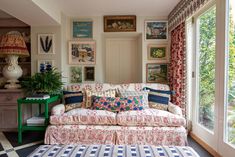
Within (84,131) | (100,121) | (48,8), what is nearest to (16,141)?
(84,131)

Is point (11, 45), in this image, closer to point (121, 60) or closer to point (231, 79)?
point (121, 60)

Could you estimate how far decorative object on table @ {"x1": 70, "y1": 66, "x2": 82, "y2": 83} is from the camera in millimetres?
3801

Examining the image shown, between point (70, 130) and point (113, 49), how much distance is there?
221 cm

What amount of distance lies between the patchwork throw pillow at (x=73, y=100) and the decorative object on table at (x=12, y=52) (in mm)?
1025

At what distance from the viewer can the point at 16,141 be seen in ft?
9.37

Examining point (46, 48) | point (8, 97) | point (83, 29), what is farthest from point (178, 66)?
point (8, 97)

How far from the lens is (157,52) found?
3.76 meters

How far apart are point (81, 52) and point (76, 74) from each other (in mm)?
471

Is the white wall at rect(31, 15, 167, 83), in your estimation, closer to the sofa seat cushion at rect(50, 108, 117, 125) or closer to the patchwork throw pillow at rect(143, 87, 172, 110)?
the patchwork throw pillow at rect(143, 87, 172, 110)

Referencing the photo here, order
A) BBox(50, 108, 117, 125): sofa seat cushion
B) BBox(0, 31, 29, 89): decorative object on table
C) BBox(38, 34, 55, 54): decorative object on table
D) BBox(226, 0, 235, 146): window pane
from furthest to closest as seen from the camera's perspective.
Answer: BBox(38, 34, 55, 54): decorative object on table → BBox(0, 31, 29, 89): decorative object on table → BBox(50, 108, 117, 125): sofa seat cushion → BBox(226, 0, 235, 146): window pane

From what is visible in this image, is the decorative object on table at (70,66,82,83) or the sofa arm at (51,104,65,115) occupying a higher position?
the decorative object on table at (70,66,82,83)

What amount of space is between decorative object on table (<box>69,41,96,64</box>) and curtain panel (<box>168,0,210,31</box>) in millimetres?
1618

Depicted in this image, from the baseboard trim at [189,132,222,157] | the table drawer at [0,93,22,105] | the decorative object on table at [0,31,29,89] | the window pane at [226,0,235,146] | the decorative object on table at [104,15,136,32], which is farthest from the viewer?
the decorative object on table at [104,15,136,32]

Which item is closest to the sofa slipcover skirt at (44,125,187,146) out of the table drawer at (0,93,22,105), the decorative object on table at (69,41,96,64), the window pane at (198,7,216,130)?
the window pane at (198,7,216,130)
